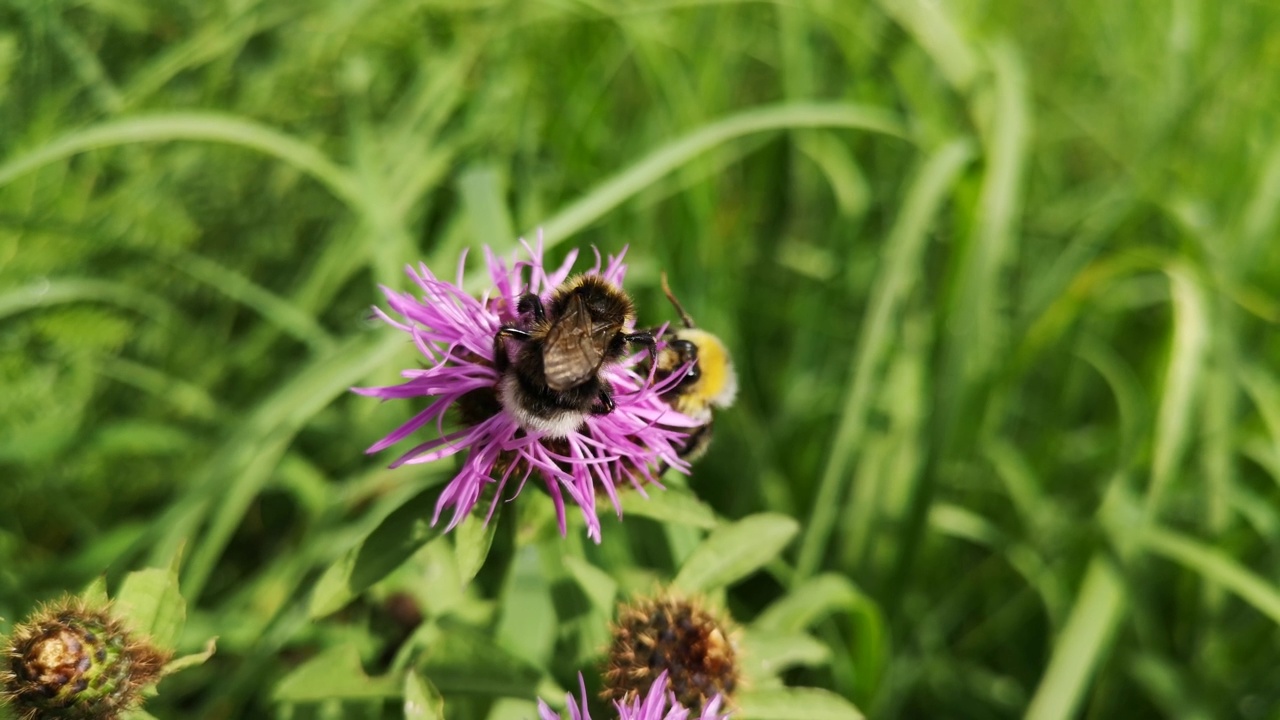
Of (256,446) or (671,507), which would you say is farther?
(256,446)

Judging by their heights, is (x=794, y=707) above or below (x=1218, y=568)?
below

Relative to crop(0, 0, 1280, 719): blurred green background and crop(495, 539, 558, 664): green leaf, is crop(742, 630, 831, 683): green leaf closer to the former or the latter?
crop(0, 0, 1280, 719): blurred green background

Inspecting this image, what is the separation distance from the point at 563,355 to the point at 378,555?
42 cm

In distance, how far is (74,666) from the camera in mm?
1295

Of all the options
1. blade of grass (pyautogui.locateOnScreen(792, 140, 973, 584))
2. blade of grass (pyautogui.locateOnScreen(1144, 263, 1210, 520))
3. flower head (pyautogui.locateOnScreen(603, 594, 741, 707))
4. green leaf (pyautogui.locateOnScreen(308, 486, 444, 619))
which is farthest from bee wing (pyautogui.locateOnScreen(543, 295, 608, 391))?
blade of grass (pyautogui.locateOnScreen(1144, 263, 1210, 520))

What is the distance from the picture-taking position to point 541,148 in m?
3.58

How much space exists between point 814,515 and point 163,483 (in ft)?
6.48

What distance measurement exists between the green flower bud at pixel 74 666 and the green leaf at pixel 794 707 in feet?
2.94

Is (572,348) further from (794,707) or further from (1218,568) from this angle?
(1218,568)

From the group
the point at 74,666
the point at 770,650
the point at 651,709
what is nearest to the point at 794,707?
the point at 770,650

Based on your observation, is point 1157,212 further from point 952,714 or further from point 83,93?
point 83,93

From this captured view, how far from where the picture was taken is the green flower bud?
130cm

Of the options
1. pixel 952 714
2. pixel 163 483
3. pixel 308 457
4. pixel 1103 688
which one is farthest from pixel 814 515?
pixel 163 483

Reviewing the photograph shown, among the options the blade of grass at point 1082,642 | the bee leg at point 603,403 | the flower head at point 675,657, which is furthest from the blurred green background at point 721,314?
the bee leg at point 603,403
